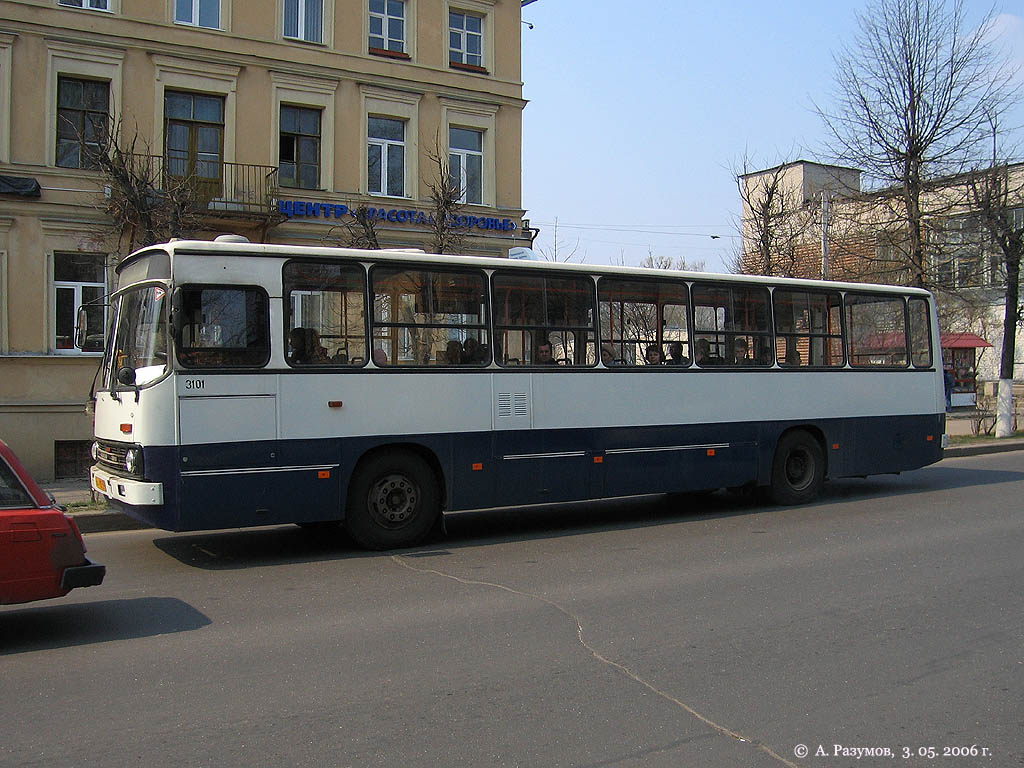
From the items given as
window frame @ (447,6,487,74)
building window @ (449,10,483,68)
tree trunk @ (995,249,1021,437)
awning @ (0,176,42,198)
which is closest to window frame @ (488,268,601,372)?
awning @ (0,176,42,198)

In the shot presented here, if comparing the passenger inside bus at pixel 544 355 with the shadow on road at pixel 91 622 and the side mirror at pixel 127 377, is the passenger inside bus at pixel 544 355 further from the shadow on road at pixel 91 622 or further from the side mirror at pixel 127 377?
the shadow on road at pixel 91 622

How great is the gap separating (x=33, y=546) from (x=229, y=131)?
50.7ft

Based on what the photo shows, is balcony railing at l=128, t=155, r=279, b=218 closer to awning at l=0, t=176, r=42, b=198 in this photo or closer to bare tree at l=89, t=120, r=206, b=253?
bare tree at l=89, t=120, r=206, b=253

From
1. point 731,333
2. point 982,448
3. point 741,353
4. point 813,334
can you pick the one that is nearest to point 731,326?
point 731,333

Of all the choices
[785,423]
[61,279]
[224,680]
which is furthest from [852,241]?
[224,680]

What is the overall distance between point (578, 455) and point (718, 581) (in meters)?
3.17

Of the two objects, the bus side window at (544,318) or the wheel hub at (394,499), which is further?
the bus side window at (544,318)

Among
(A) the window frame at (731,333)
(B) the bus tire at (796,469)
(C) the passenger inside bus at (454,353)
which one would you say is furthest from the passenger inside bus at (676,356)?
(C) the passenger inside bus at (454,353)

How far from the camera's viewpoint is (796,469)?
13.4 metres

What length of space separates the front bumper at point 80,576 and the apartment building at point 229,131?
1106 cm

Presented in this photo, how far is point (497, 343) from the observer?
1046cm

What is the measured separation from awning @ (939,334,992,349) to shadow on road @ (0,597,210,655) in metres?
31.8

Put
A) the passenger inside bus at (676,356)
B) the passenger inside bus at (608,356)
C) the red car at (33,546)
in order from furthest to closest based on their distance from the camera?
the passenger inside bus at (676,356) → the passenger inside bus at (608,356) → the red car at (33,546)

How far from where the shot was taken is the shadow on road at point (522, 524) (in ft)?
31.8
